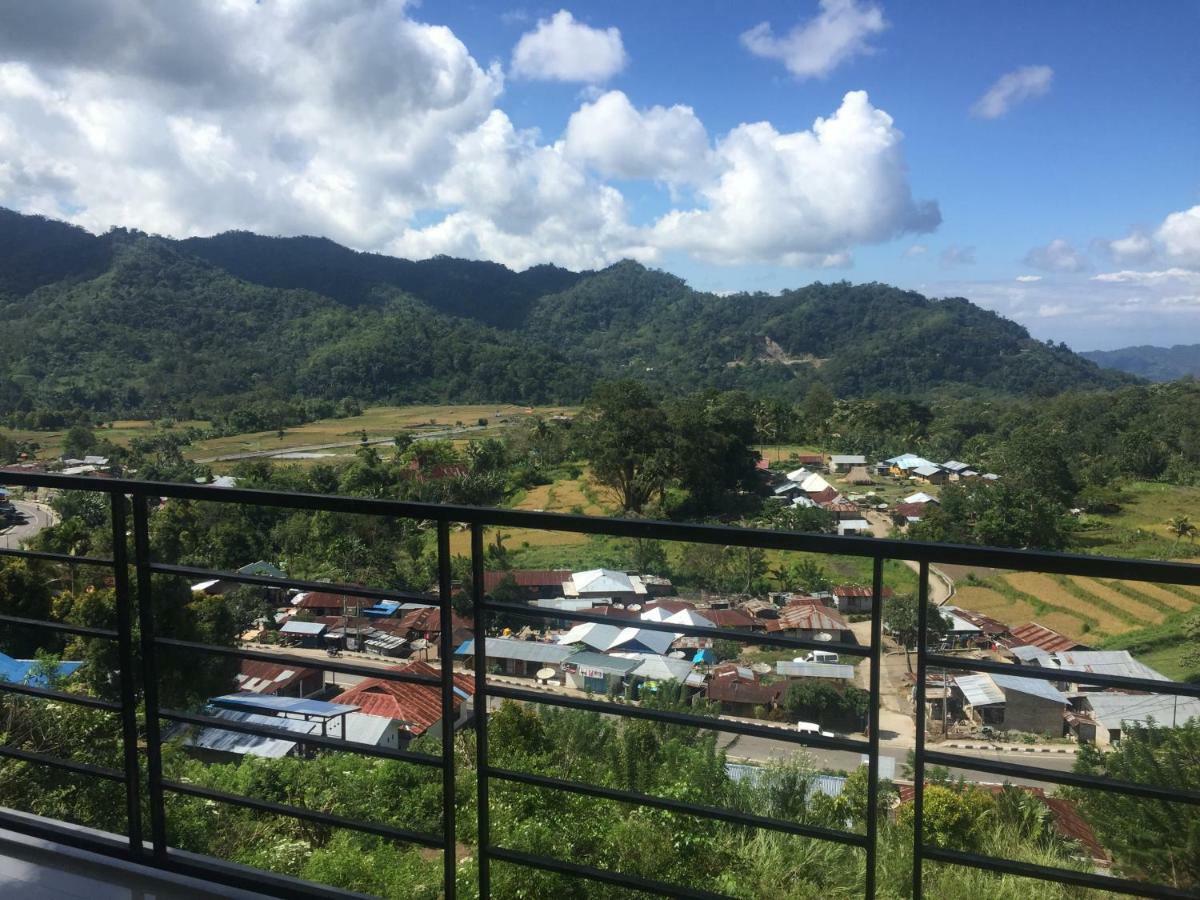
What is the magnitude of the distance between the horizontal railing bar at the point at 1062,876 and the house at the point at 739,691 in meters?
2.70

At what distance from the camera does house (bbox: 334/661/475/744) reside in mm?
→ 1459

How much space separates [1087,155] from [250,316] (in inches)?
1767

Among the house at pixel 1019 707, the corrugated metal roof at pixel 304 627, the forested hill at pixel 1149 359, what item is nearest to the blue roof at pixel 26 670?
the corrugated metal roof at pixel 304 627

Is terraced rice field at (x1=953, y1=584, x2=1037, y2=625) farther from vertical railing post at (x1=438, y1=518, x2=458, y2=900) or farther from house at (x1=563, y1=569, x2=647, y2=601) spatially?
vertical railing post at (x1=438, y1=518, x2=458, y2=900)

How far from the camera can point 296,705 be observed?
290 cm

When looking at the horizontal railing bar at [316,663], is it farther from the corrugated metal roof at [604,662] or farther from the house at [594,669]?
the corrugated metal roof at [604,662]

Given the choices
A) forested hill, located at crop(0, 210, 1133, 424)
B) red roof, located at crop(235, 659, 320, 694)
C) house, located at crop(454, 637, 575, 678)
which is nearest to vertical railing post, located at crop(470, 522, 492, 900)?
house, located at crop(454, 637, 575, 678)

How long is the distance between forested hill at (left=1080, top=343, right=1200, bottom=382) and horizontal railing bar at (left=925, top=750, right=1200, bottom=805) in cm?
6713

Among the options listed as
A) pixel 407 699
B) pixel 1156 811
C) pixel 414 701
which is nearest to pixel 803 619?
pixel 407 699

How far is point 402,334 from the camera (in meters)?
51.7

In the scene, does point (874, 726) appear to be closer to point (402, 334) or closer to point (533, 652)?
point (533, 652)

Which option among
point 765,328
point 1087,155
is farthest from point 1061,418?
point 765,328

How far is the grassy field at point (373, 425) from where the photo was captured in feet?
107

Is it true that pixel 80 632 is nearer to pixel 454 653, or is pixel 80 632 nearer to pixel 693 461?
pixel 454 653
